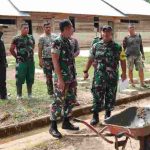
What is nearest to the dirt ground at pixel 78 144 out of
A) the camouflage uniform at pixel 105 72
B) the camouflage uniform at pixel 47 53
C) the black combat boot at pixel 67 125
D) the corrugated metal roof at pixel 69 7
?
the black combat boot at pixel 67 125

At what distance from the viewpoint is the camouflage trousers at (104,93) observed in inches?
297

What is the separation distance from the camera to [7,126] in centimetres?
744

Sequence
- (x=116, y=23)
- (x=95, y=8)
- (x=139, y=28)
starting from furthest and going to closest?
(x=139, y=28) < (x=116, y=23) < (x=95, y=8)

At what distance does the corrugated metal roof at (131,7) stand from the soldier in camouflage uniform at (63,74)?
82.8 feet

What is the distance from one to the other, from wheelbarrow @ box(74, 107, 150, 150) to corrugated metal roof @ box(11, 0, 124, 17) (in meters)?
19.9

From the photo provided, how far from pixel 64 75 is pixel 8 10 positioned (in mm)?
18491

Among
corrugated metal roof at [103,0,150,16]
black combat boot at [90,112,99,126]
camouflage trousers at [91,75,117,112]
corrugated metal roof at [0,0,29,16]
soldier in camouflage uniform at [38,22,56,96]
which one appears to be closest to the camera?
camouflage trousers at [91,75,117,112]

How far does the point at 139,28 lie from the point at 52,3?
9.59m

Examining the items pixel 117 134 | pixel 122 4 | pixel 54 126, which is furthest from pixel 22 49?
pixel 122 4

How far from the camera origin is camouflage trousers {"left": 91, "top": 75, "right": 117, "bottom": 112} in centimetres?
754

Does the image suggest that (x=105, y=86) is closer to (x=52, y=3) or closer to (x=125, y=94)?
(x=125, y=94)

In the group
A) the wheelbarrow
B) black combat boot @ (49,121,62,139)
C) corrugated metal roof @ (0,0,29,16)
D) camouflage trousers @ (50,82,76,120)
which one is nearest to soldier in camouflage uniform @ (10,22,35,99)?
camouflage trousers @ (50,82,76,120)

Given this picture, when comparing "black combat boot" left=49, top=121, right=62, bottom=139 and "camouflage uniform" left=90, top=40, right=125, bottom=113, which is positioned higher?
"camouflage uniform" left=90, top=40, right=125, bottom=113

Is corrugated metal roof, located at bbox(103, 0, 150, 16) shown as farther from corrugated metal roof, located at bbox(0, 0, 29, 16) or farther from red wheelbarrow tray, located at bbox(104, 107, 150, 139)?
red wheelbarrow tray, located at bbox(104, 107, 150, 139)
